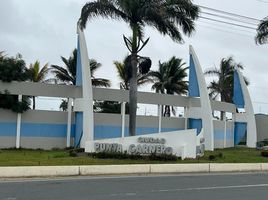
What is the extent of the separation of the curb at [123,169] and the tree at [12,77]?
1293 centimetres

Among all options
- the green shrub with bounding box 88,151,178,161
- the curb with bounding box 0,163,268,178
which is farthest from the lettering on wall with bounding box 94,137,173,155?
the curb with bounding box 0,163,268,178

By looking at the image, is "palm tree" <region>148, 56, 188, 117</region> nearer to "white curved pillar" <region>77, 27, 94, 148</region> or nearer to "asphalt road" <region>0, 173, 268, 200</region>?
"white curved pillar" <region>77, 27, 94, 148</region>

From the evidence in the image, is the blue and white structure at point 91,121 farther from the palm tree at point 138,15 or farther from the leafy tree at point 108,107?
the leafy tree at point 108,107

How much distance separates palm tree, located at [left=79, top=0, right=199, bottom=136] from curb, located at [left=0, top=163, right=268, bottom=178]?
690 centimetres

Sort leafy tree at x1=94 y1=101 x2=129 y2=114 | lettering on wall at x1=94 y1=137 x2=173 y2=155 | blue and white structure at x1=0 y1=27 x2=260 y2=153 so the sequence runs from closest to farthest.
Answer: lettering on wall at x1=94 y1=137 x2=173 y2=155 → blue and white structure at x1=0 y1=27 x2=260 y2=153 → leafy tree at x1=94 y1=101 x2=129 y2=114

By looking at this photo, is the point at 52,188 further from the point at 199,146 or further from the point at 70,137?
the point at 70,137

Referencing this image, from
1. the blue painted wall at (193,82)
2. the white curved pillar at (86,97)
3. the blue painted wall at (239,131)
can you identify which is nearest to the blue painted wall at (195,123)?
the blue painted wall at (193,82)

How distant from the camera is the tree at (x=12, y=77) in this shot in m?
32.2

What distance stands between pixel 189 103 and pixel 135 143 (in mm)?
14258

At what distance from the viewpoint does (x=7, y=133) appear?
3234 centimetres

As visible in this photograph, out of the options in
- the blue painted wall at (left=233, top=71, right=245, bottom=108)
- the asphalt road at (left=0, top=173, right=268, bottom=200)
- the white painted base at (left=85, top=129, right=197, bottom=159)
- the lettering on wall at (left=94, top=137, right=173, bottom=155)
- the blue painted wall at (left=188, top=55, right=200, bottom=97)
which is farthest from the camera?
the blue painted wall at (left=233, top=71, right=245, bottom=108)

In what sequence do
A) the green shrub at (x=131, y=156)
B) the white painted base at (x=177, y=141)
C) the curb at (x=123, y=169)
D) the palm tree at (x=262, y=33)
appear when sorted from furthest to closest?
the palm tree at (x=262, y=33) → the white painted base at (x=177, y=141) → the green shrub at (x=131, y=156) → the curb at (x=123, y=169)

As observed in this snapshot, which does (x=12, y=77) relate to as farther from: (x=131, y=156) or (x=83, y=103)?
(x=131, y=156)

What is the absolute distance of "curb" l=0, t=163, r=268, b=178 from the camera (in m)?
18.8
